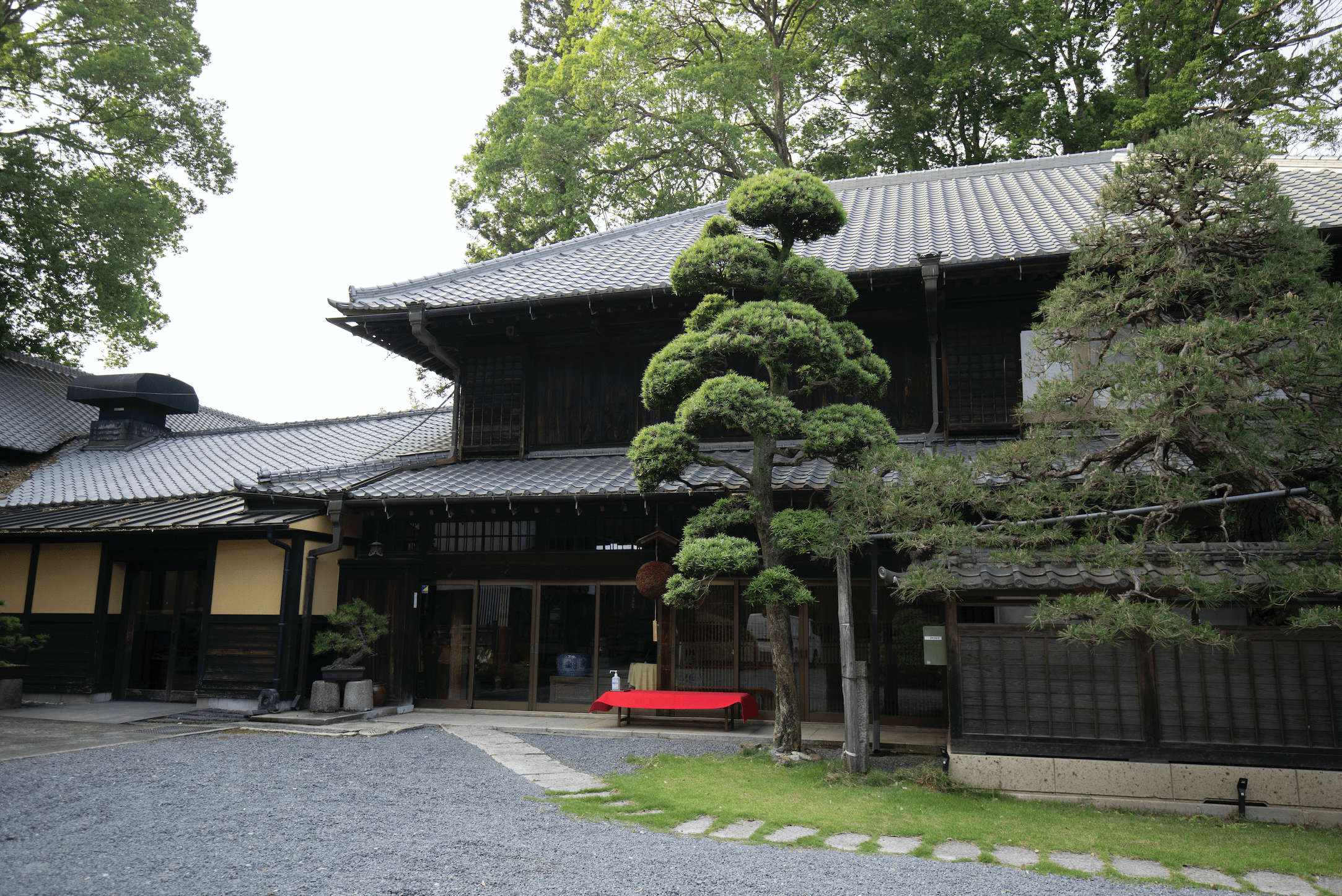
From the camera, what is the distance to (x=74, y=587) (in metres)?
13.3

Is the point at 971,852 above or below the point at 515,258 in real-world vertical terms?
below

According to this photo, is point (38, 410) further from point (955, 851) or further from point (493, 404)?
point (955, 851)

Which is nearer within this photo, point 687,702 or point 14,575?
point 687,702

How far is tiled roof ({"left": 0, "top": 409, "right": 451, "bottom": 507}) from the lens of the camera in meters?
14.7

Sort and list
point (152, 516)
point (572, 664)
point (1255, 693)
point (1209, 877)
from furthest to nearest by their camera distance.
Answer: point (152, 516) < point (572, 664) < point (1255, 693) < point (1209, 877)

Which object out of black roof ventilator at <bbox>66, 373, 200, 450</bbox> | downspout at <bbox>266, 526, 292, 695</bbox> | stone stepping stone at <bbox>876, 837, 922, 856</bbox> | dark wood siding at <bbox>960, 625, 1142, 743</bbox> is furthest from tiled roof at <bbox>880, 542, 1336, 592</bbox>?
black roof ventilator at <bbox>66, 373, 200, 450</bbox>

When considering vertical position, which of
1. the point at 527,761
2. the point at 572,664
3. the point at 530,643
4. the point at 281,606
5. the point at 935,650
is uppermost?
the point at 281,606

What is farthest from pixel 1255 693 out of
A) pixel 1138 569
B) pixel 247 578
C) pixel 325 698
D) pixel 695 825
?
pixel 247 578

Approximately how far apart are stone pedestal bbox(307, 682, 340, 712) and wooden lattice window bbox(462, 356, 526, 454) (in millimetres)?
4169

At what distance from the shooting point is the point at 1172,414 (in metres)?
5.82

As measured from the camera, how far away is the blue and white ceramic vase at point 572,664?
11688 millimetres

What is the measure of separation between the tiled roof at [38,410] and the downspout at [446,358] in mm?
10052

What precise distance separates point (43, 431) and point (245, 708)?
439 inches

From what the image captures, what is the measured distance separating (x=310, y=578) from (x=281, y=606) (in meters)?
0.61
